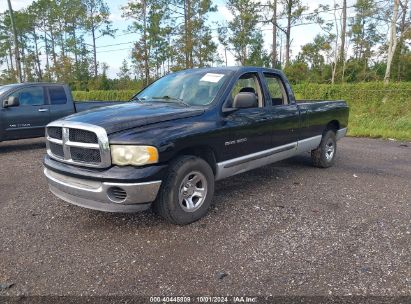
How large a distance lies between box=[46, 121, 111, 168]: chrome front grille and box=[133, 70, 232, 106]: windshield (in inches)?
53.0

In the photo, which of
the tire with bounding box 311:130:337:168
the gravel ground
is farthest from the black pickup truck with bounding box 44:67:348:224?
the tire with bounding box 311:130:337:168

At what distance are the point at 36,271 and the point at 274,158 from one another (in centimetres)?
348

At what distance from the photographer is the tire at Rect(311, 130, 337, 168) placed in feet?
21.3

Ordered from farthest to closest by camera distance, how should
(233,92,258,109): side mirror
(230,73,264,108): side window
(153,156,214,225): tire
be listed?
(230,73,264,108): side window, (233,92,258,109): side mirror, (153,156,214,225): tire

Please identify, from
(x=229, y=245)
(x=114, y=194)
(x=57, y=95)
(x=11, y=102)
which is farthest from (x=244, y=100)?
(x=57, y=95)

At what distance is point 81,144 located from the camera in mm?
3535

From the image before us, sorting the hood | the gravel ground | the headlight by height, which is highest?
the hood

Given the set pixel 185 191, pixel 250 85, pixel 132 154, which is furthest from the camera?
pixel 250 85

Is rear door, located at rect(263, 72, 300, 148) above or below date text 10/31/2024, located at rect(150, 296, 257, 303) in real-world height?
above

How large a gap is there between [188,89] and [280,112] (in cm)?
149

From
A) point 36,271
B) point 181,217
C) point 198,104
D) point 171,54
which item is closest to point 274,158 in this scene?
point 198,104

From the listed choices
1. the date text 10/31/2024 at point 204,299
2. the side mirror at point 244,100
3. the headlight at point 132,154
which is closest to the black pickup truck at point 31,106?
the side mirror at point 244,100

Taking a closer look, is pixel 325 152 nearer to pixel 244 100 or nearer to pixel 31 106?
pixel 244 100

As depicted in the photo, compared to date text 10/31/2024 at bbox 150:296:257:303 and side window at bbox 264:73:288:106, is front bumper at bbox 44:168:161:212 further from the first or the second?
side window at bbox 264:73:288:106
